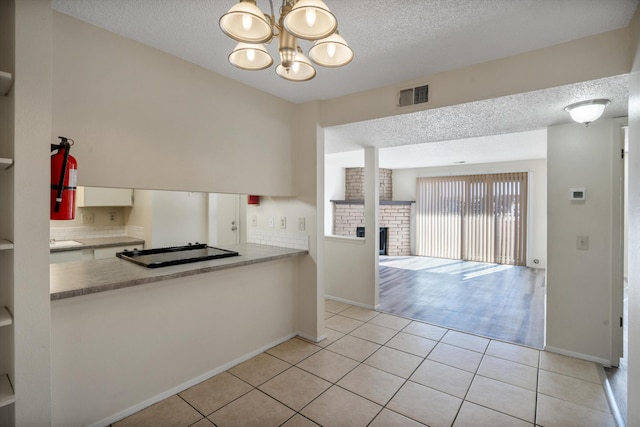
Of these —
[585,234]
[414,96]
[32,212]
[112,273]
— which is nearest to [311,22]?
[32,212]

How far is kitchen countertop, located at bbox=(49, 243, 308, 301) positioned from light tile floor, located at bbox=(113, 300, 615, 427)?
86cm

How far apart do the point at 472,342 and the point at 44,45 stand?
3727 mm

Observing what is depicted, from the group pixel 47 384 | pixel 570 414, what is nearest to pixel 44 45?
pixel 47 384

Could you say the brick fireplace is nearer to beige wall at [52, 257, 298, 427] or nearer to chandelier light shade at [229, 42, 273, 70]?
beige wall at [52, 257, 298, 427]

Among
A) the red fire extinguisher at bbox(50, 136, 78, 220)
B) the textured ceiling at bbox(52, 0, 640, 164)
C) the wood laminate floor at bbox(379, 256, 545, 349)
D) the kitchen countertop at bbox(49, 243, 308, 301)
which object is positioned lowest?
the wood laminate floor at bbox(379, 256, 545, 349)

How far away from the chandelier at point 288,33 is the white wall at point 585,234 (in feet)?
8.04

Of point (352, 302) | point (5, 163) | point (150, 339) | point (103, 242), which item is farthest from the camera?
point (352, 302)

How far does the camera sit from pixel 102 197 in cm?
Answer: 378

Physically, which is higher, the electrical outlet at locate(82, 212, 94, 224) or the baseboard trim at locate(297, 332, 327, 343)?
the electrical outlet at locate(82, 212, 94, 224)

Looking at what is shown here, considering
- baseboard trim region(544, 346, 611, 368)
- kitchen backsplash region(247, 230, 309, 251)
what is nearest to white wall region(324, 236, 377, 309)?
kitchen backsplash region(247, 230, 309, 251)

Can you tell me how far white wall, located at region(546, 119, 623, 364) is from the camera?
8.48 feet

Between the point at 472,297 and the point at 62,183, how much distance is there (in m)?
4.70

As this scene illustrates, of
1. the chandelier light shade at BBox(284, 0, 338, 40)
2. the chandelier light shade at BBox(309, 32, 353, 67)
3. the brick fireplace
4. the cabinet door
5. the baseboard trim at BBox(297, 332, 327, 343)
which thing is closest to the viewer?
the chandelier light shade at BBox(284, 0, 338, 40)

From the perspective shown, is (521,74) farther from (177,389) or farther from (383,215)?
(383,215)
